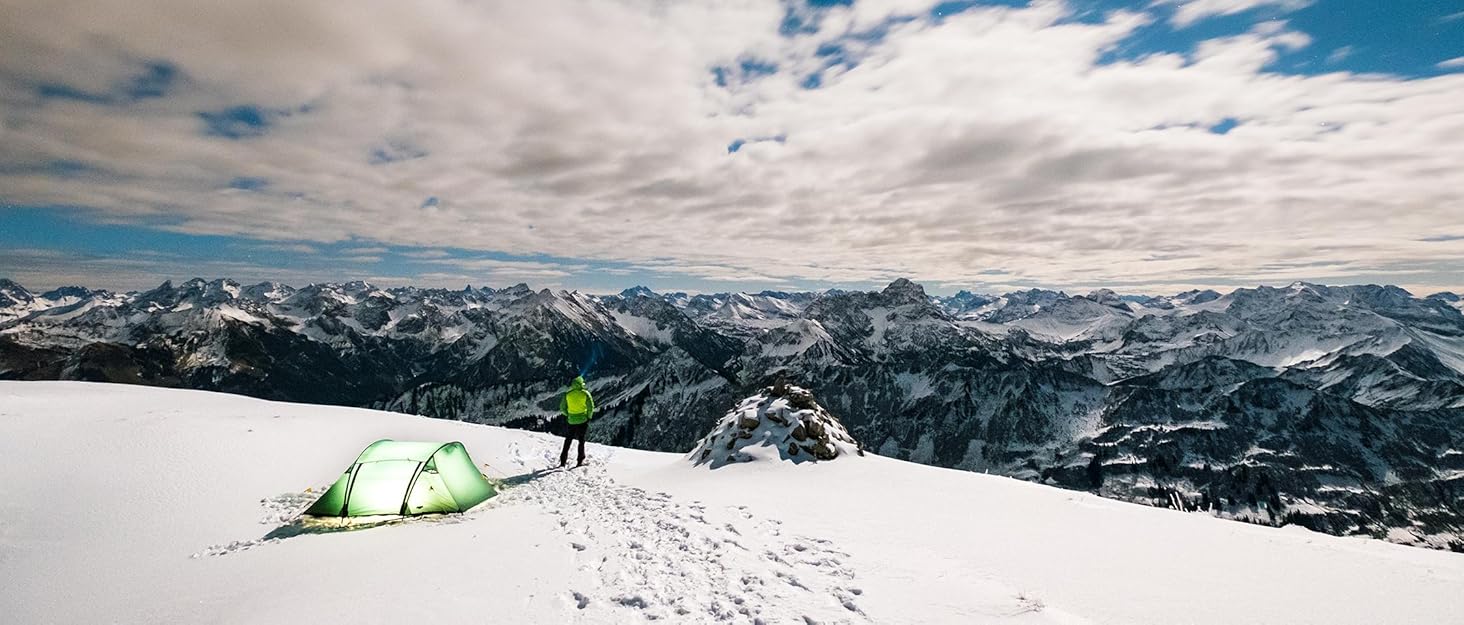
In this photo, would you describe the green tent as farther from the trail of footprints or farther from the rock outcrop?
the rock outcrop

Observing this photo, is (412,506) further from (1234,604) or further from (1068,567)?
(1234,604)

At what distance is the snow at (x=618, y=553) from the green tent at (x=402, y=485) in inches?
31.9

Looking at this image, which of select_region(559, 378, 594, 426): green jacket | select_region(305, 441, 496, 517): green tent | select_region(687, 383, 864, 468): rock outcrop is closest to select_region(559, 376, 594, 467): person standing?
select_region(559, 378, 594, 426): green jacket

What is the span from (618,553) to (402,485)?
6630mm

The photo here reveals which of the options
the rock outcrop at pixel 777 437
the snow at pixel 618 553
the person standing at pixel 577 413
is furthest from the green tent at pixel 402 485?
the rock outcrop at pixel 777 437

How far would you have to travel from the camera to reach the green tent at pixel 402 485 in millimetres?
13172

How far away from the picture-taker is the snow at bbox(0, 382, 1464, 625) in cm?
802

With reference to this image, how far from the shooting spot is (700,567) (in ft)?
32.5

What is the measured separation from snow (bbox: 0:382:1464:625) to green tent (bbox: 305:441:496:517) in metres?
0.81

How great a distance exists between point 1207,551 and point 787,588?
7.80m

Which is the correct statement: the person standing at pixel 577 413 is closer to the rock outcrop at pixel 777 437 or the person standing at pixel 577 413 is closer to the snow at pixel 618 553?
the snow at pixel 618 553

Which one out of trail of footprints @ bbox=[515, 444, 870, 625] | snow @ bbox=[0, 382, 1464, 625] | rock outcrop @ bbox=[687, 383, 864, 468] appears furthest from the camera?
→ rock outcrop @ bbox=[687, 383, 864, 468]

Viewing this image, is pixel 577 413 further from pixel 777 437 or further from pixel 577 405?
pixel 777 437

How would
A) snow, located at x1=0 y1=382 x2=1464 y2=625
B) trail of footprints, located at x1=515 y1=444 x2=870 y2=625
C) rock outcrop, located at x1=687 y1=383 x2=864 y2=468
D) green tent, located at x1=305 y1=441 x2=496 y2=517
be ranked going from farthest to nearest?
1. rock outcrop, located at x1=687 y1=383 x2=864 y2=468
2. green tent, located at x1=305 y1=441 x2=496 y2=517
3. trail of footprints, located at x1=515 y1=444 x2=870 y2=625
4. snow, located at x1=0 y1=382 x2=1464 y2=625
